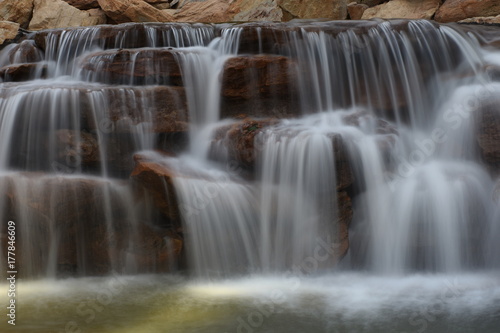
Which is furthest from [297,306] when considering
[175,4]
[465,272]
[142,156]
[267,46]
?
[175,4]

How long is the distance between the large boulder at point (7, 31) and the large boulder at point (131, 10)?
5.71 metres

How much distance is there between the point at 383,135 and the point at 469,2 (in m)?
7.39

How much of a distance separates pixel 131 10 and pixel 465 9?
994 centimetres

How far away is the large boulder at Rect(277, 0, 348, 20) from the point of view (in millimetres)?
14898

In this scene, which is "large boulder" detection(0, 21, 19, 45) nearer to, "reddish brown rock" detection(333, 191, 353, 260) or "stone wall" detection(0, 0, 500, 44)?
"stone wall" detection(0, 0, 500, 44)

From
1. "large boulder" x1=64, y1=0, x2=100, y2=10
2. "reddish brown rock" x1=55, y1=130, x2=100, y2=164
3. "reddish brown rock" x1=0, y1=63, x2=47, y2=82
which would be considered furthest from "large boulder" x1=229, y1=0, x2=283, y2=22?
"reddish brown rock" x1=55, y1=130, x2=100, y2=164

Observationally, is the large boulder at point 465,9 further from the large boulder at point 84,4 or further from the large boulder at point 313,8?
the large boulder at point 84,4

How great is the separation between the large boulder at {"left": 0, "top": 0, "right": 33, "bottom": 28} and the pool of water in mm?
12755

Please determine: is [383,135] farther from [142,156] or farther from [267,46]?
[142,156]

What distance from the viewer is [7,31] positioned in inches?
431

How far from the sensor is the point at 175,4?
19.4 metres

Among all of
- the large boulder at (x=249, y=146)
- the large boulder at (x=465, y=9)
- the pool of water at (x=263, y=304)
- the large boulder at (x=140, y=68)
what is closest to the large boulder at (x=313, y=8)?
the large boulder at (x=465, y=9)

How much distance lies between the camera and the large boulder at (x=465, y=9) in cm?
1235

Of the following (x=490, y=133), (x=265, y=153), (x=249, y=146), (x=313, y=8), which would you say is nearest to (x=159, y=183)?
(x=249, y=146)
